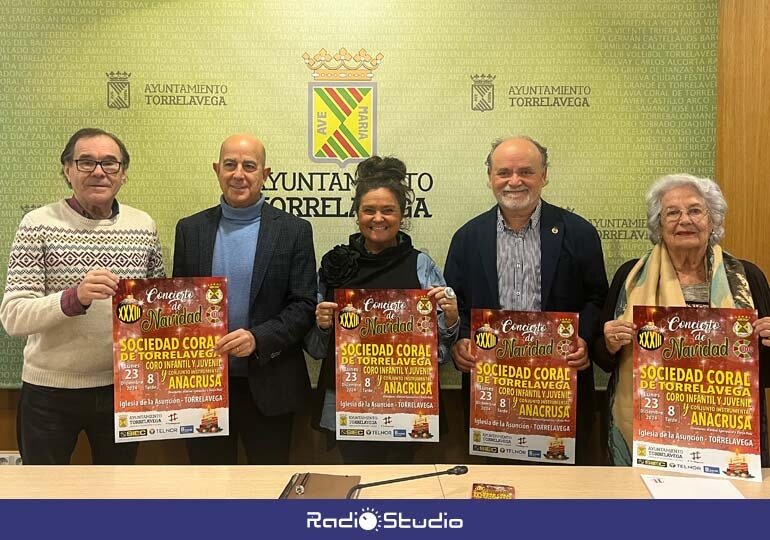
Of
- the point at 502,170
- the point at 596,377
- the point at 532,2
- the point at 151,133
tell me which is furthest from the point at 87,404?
the point at 532,2

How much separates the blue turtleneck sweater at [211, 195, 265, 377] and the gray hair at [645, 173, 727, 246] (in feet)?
4.87

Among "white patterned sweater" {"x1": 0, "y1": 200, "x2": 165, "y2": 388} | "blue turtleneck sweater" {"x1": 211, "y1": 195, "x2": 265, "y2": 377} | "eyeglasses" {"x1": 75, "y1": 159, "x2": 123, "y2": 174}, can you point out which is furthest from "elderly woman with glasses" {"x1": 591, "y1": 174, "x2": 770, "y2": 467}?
"eyeglasses" {"x1": 75, "y1": 159, "x2": 123, "y2": 174}

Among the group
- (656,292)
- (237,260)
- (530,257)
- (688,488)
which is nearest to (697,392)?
(688,488)

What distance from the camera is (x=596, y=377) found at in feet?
10.1

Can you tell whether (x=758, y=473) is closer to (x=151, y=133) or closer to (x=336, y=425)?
(x=336, y=425)

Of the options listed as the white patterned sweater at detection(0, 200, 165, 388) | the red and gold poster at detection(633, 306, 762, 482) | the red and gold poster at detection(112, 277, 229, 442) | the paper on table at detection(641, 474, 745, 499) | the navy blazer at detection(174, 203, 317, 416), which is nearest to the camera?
the paper on table at detection(641, 474, 745, 499)

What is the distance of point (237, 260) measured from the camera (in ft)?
8.22

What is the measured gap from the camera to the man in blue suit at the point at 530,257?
2.48 metres

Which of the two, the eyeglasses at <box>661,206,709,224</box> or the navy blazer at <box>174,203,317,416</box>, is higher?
the eyeglasses at <box>661,206,709,224</box>

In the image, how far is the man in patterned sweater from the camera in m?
2.38

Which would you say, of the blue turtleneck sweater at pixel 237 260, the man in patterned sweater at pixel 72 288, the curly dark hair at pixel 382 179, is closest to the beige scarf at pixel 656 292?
the curly dark hair at pixel 382 179

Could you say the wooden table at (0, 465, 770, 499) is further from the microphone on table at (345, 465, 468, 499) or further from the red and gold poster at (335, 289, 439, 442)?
the red and gold poster at (335, 289, 439, 442)

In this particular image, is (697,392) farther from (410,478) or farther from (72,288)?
(72,288)
